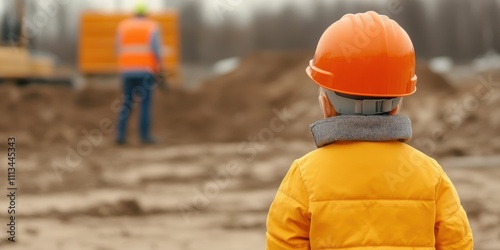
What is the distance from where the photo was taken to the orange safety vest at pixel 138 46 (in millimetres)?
11320

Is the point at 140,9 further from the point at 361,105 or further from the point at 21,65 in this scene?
the point at 361,105

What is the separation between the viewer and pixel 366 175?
7.14 feet

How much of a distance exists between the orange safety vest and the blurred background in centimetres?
120

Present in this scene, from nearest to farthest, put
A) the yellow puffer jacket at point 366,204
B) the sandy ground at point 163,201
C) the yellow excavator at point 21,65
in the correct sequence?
the yellow puffer jacket at point 366,204 → the sandy ground at point 163,201 → the yellow excavator at point 21,65

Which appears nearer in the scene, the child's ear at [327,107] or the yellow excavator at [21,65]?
the child's ear at [327,107]

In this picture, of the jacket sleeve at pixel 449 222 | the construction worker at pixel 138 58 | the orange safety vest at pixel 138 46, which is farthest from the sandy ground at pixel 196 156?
the jacket sleeve at pixel 449 222

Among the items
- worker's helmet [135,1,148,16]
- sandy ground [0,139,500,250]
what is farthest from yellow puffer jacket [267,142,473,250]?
worker's helmet [135,1,148,16]

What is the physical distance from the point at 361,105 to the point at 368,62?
12 cm

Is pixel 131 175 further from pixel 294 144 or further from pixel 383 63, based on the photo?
pixel 383 63

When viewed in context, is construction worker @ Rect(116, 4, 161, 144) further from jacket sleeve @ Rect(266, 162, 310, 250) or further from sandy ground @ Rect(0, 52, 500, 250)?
jacket sleeve @ Rect(266, 162, 310, 250)

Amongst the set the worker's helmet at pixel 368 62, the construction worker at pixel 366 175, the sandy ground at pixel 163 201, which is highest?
the worker's helmet at pixel 368 62

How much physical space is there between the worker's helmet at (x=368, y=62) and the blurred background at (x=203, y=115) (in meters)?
2.91

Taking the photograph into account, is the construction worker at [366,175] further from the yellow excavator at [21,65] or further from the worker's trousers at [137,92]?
the yellow excavator at [21,65]

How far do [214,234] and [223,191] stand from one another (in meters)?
2.04
